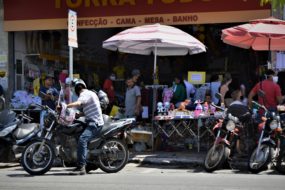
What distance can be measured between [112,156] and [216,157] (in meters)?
2.06

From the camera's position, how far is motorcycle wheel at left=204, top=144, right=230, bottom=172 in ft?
34.4

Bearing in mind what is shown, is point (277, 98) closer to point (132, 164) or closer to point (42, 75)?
point (132, 164)

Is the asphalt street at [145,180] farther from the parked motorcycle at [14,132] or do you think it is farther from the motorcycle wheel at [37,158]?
the parked motorcycle at [14,132]

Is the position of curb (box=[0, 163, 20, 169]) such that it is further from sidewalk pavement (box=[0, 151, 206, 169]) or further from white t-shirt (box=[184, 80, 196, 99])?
white t-shirt (box=[184, 80, 196, 99])

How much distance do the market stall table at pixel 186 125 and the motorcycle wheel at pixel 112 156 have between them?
2.87m

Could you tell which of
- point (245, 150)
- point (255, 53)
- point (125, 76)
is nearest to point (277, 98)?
point (245, 150)

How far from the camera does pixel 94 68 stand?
738 inches

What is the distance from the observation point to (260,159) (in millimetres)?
10445

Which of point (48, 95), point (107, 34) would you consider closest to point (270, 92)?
point (48, 95)

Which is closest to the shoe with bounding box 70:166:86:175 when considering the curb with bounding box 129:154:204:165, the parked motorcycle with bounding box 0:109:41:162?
the parked motorcycle with bounding box 0:109:41:162

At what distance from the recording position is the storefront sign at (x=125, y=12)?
14.4 metres

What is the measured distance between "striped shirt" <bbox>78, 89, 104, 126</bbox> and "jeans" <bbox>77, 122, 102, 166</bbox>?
0.12 metres

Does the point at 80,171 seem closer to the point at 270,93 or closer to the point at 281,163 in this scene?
the point at 281,163

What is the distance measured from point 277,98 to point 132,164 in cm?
354
